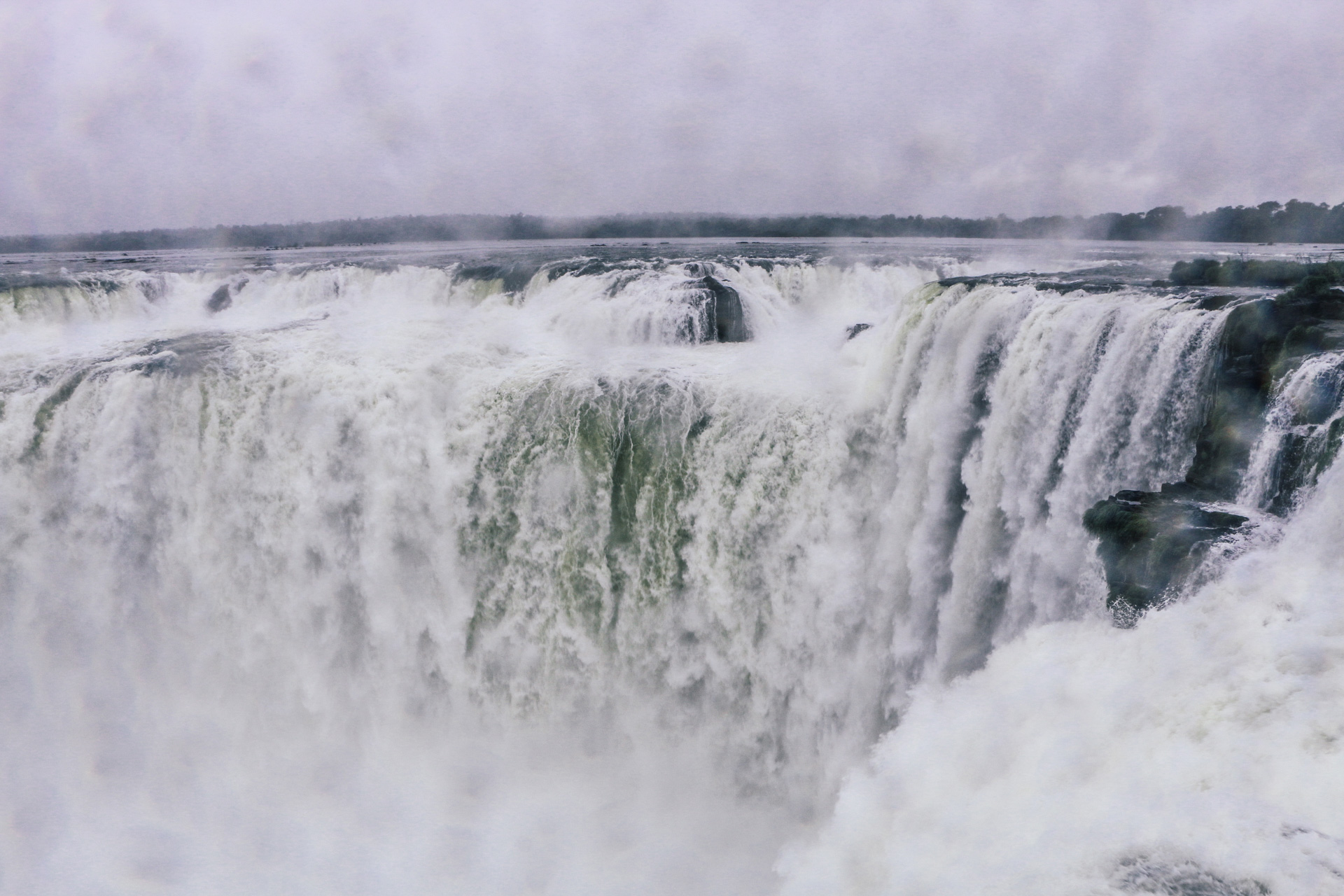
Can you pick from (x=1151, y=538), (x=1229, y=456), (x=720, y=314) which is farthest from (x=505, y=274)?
(x=1151, y=538)

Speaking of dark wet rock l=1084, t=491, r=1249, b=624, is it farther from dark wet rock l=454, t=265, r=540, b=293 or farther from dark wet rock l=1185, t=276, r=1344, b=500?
dark wet rock l=454, t=265, r=540, b=293

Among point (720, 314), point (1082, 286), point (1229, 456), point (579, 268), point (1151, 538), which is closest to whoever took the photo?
point (1151, 538)

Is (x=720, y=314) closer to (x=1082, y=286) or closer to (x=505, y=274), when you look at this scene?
(x=1082, y=286)

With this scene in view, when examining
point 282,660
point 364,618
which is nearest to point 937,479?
point 364,618

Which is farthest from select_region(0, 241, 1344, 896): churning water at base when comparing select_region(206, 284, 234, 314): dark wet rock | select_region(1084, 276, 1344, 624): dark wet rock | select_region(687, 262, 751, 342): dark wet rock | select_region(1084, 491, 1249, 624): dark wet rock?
select_region(206, 284, 234, 314): dark wet rock

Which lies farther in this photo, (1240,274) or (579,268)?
(579,268)

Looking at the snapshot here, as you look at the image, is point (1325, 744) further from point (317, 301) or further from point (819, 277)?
point (317, 301)

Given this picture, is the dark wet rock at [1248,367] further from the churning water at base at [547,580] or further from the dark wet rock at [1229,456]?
the churning water at base at [547,580]
